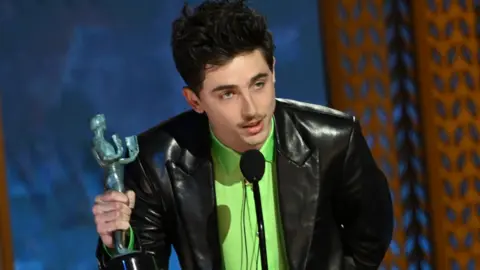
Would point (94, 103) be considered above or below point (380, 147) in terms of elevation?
above

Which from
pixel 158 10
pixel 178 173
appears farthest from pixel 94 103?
pixel 178 173

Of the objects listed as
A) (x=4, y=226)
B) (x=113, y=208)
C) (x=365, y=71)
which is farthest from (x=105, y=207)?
(x=365, y=71)

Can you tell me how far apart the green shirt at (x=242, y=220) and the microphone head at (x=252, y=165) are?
0.26 metres

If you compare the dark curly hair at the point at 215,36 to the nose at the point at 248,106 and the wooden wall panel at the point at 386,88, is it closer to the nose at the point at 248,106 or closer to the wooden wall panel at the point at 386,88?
the nose at the point at 248,106

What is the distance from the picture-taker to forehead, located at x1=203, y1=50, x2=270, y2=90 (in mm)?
1271

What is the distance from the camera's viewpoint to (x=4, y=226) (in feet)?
7.88

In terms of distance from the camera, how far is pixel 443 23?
2504 millimetres

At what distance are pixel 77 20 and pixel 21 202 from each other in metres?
0.66

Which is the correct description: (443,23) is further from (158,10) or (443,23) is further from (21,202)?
(21,202)

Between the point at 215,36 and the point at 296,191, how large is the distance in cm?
33

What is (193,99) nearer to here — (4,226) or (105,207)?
(105,207)

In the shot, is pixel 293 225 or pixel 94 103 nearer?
pixel 293 225

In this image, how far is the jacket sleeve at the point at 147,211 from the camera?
4.53ft

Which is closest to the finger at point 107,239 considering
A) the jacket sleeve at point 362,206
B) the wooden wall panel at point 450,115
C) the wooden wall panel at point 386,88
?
the jacket sleeve at point 362,206
